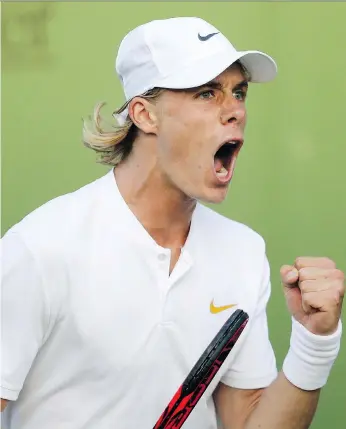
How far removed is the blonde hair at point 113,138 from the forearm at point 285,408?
1.98 feet

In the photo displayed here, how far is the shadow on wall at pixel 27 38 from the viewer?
9.61ft

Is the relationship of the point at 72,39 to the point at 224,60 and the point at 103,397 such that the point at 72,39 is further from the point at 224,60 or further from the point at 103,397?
the point at 103,397

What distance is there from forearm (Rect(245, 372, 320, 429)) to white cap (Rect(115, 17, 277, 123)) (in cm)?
67

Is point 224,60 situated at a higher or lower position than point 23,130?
higher

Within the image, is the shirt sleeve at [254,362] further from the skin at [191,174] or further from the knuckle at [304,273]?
the knuckle at [304,273]

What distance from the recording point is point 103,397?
6.35ft

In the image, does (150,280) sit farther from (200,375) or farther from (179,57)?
(179,57)

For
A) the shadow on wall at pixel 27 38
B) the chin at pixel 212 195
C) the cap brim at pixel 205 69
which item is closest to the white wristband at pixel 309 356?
the chin at pixel 212 195

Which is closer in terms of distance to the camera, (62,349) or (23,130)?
(62,349)

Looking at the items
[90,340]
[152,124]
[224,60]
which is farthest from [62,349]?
[224,60]

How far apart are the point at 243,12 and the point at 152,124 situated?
3.34 feet

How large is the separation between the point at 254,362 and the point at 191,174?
18.1 inches

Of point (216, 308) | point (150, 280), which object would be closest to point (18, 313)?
point (150, 280)

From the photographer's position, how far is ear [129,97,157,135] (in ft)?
6.56
